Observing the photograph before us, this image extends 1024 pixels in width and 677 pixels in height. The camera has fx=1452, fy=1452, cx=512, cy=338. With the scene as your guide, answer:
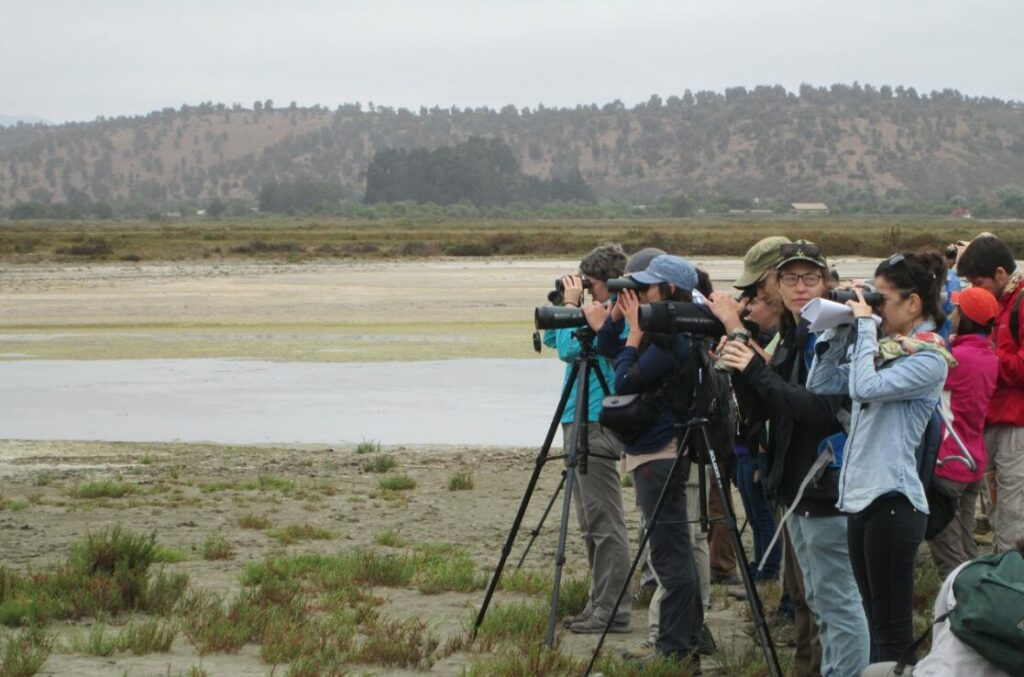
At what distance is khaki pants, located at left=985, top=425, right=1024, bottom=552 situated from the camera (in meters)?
7.27

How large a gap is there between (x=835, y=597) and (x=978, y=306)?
2108mm

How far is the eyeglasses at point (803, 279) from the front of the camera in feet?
18.3

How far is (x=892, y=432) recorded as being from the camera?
16.9ft

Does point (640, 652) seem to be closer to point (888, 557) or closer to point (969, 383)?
point (888, 557)

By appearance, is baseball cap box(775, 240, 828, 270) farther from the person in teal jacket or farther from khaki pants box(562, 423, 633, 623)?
khaki pants box(562, 423, 633, 623)

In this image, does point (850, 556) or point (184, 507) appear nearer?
point (850, 556)

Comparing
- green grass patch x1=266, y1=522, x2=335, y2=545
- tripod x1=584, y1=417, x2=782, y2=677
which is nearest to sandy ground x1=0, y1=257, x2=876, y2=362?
green grass patch x1=266, y1=522, x2=335, y2=545

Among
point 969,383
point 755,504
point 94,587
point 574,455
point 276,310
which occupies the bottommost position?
point 276,310

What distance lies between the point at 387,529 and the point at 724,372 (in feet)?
14.1

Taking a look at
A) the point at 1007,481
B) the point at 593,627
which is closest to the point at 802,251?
the point at 593,627

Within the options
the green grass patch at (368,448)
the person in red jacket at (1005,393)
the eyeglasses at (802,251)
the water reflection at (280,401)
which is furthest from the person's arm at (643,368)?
the water reflection at (280,401)

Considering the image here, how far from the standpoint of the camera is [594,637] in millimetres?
6793

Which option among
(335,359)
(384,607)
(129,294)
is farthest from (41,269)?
(384,607)

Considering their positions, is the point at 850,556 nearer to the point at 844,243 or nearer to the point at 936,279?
the point at 936,279
